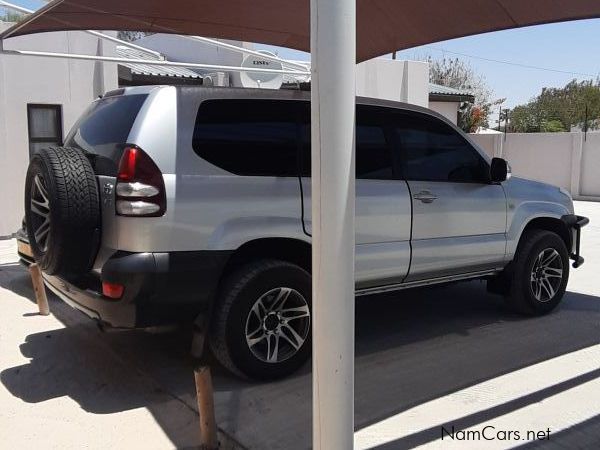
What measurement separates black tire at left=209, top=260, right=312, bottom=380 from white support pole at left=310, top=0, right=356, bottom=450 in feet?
5.20

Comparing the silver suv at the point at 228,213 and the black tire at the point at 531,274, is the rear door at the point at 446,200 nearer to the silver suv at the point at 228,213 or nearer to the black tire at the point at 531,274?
the silver suv at the point at 228,213

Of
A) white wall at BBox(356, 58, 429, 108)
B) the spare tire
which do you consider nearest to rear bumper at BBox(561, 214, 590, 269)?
the spare tire

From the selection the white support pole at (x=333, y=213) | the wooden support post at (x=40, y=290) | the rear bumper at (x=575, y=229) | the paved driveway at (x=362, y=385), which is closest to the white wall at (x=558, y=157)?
the rear bumper at (x=575, y=229)

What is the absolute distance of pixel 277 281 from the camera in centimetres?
445

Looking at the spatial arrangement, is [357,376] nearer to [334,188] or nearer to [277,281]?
[277,281]

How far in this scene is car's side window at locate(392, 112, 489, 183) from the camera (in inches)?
209

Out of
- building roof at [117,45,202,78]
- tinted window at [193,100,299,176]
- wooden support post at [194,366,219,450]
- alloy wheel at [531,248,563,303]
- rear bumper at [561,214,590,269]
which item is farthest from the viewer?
building roof at [117,45,202,78]

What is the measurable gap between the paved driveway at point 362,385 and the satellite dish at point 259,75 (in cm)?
472

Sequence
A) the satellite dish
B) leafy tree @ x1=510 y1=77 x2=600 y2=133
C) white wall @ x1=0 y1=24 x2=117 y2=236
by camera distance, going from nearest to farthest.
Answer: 1. the satellite dish
2. white wall @ x1=0 y1=24 x2=117 y2=236
3. leafy tree @ x1=510 y1=77 x2=600 y2=133

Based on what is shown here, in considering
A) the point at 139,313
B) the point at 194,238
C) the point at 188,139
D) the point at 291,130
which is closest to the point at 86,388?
the point at 139,313

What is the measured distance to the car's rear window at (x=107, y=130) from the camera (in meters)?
4.21

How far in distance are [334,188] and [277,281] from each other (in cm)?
191

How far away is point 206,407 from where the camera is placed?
3523 millimetres

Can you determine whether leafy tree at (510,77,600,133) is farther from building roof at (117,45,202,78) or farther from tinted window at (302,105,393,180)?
tinted window at (302,105,393,180)
